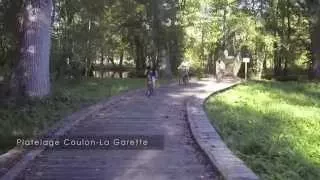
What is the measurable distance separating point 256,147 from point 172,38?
31591 mm

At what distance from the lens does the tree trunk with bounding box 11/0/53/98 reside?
53.1ft

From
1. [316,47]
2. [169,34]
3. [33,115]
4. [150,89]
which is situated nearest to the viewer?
[33,115]

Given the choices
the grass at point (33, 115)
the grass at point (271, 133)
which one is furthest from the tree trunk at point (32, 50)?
the grass at point (271, 133)

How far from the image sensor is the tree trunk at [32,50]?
16.2m

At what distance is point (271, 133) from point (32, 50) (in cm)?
766

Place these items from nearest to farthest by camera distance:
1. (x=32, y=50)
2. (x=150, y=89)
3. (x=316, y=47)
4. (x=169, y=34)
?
(x=32, y=50)
(x=150, y=89)
(x=316, y=47)
(x=169, y=34)

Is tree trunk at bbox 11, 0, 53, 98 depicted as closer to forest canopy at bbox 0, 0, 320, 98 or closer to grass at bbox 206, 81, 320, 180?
forest canopy at bbox 0, 0, 320, 98

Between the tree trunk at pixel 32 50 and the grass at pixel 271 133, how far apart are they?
16.8ft

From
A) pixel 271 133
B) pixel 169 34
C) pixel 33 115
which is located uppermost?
pixel 169 34

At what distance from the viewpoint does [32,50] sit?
1627 cm

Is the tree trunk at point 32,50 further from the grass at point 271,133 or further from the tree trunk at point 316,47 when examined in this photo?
the tree trunk at point 316,47

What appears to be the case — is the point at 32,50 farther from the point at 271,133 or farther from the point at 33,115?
the point at 271,133

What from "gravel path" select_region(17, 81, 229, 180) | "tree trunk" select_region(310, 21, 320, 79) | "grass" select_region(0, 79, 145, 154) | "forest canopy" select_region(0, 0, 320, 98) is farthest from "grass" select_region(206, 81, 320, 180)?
"tree trunk" select_region(310, 21, 320, 79)

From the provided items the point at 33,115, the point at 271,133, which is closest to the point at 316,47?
the point at 271,133
